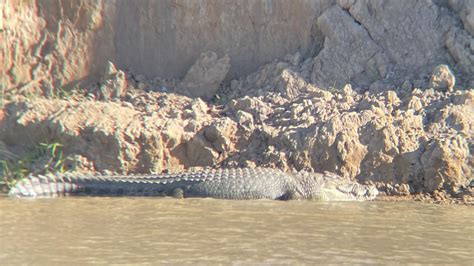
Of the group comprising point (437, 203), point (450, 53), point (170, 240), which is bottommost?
point (170, 240)

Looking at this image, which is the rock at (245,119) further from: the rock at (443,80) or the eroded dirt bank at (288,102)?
the rock at (443,80)

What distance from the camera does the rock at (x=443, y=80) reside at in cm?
869

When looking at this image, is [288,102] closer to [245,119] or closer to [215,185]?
[245,119]

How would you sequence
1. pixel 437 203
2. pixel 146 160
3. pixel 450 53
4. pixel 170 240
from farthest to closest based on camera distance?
pixel 450 53 → pixel 146 160 → pixel 437 203 → pixel 170 240

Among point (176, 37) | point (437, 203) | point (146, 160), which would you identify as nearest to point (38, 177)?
point (146, 160)

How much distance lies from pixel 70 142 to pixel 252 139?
6.46 ft

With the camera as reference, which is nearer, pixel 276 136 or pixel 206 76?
pixel 276 136

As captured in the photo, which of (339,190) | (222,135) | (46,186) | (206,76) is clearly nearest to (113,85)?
(206,76)

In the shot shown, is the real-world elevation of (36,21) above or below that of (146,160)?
above

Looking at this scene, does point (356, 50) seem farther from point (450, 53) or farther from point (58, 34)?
point (58, 34)

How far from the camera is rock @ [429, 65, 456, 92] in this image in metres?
8.69

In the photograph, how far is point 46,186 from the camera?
7691 mm

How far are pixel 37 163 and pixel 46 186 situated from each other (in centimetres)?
87

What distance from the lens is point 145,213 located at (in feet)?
21.9
